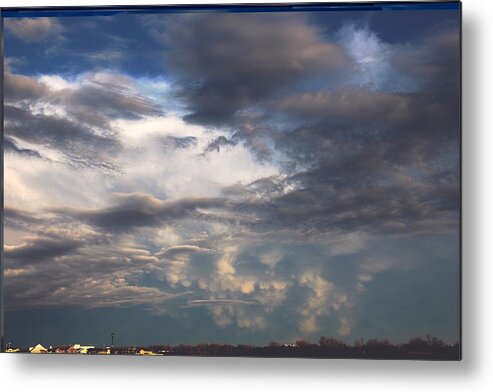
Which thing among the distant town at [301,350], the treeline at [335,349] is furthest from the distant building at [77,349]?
the treeline at [335,349]

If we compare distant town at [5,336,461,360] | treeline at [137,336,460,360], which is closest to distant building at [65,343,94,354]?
distant town at [5,336,461,360]

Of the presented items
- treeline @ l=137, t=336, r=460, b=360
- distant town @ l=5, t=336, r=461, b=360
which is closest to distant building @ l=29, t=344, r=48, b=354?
distant town @ l=5, t=336, r=461, b=360

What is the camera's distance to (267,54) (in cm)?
329

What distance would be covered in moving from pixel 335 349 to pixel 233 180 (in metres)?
0.77

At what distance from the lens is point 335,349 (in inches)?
128

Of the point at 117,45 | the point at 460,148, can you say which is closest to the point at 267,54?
the point at 117,45

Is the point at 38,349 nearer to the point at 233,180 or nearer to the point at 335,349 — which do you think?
the point at 233,180

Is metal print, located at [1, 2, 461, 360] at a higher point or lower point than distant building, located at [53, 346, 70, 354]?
higher

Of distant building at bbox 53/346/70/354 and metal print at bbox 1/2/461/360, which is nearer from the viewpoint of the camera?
metal print at bbox 1/2/461/360

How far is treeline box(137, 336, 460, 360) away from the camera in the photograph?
3.21 metres

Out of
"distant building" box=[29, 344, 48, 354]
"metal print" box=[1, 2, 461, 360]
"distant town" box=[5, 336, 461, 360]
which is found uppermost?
"metal print" box=[1, 2, 461, 360]

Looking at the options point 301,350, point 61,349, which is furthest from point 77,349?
point 301,350

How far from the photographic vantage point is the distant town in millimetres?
3215

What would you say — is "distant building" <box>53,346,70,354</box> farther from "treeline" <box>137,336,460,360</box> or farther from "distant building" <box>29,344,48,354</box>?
"treeline" <box>137,336,460,360</box>
